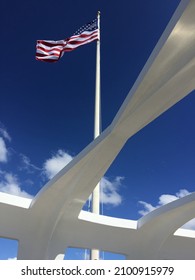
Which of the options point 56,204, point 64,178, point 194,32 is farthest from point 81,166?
point 194,32

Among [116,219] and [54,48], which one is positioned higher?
[54,48]

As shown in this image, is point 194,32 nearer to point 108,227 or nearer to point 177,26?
point 177,26

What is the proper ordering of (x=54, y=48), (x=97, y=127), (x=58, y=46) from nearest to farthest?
(x=54, y=48) < (x=58, y=46) < (x=97, y=127)

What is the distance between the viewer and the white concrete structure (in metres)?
6.40

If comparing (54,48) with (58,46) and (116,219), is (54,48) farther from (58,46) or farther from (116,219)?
(116,219)

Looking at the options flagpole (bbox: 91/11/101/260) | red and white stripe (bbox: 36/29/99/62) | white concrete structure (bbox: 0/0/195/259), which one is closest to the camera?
white concrete structure (bbox: 0/0/195/259)

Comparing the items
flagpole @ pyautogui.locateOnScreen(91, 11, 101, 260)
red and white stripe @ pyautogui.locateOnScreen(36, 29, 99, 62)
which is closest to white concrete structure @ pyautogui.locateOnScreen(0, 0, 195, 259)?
flagpole @ pyautogui.locateOnScreen(91, 11, 101, 260)

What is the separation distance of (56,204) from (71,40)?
763 centimetres

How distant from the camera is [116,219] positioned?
13.6 m

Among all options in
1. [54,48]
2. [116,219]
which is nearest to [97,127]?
[54,48]

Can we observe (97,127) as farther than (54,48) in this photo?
Yes

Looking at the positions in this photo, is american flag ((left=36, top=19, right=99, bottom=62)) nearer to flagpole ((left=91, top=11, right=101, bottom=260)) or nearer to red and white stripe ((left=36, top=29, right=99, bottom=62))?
red and white stripe ((left=36, top=29, right=99, bottom=62))

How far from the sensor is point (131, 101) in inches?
291

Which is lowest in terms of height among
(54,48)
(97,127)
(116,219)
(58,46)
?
(116,219)
